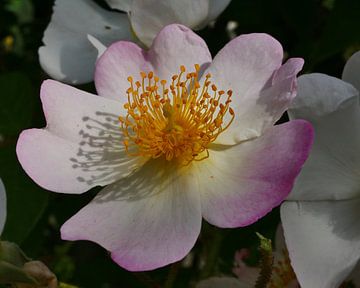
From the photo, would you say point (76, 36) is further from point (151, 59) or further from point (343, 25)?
point (343, 25)

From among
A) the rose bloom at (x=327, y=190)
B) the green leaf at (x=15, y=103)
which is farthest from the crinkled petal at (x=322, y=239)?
the green leaf at (x=15, y=103)

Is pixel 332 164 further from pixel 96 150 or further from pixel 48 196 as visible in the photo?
pixel 48 196

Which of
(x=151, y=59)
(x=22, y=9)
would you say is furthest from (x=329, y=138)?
(x=22, y=9)

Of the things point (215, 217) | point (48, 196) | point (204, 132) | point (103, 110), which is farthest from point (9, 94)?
point (215, 217)

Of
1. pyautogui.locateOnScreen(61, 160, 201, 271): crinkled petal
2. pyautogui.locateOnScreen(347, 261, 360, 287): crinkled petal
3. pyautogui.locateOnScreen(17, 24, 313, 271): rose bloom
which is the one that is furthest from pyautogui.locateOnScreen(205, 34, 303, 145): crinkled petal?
pyautogui.locateOnScreen(347, 261, 360, 287): crinkled petal

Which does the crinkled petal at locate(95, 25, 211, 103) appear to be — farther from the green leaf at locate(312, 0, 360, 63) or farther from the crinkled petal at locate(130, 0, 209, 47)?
the green leaf at locate(312, 0, 360, 63)

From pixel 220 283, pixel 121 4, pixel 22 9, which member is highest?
pixel 121 4

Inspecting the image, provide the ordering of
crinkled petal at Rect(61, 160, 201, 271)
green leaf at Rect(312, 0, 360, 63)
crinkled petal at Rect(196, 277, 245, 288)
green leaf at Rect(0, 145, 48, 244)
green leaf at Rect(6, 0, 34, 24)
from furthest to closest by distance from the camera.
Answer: green leaf at Rect(6, 0, 34, 24) → green leaf at Rect(312, 0, 360, 63) → green leaf at Rect(0, 145, 48, 244) → crinkled petal at Rect(196, 277, 245, 288) → crinkled petal at Rect(61, 160, 201, 271)

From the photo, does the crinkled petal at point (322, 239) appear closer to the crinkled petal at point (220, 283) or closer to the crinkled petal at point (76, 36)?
the crinkled petal at point (220, 283)
